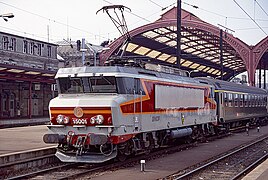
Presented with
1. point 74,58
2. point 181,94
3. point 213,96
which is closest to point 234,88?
point 213,96

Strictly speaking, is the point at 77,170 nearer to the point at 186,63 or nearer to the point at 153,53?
the point at 153,53

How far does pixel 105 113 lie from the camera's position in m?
14.3

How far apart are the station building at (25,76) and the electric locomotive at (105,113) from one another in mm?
17592

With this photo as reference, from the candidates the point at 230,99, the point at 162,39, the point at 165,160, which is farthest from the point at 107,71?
the point at 162,39

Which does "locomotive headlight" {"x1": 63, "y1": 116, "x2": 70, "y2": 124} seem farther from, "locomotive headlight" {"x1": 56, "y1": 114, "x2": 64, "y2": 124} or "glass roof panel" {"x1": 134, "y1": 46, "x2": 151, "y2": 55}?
"glass roof panel" {"x1": 134, "y1": 46, "x2": 151, "y2": 55}

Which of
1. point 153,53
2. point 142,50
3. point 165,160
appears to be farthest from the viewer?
point 153,53

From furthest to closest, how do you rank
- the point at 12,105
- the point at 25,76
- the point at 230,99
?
the point at 12,105 → the point at 25,76 → the point at 230,99

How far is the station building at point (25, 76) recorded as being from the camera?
3600 cm

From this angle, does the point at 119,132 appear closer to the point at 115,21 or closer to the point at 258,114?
the point at 115,21

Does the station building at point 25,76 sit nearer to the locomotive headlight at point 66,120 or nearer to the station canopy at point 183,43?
the station canopy at point 183,43

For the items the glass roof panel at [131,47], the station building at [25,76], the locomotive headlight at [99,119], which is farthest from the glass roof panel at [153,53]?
the locomotive headlight at [99,119]

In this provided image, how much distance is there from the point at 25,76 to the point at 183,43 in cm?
3114

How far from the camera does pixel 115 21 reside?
1792 centimetres

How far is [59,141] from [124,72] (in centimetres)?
329
